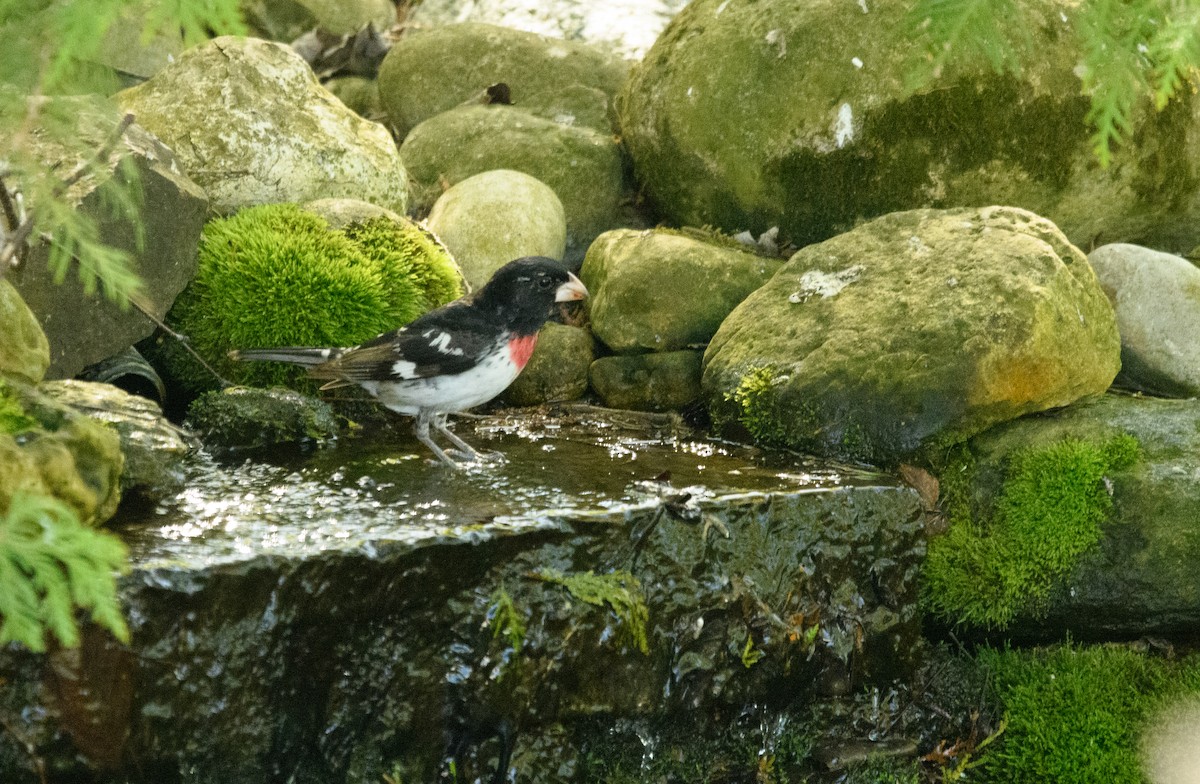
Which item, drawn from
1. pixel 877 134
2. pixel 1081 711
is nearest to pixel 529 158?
pixel 877 134

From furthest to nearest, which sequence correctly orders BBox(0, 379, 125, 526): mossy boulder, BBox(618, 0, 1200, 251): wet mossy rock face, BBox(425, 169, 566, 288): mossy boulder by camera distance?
BBox(425, 169, 566, 288): mossy boulder < BBox(618, 0, 1200, 251): wet mossy rock face < BBox(0, 379, 125, 526): mossy boulder

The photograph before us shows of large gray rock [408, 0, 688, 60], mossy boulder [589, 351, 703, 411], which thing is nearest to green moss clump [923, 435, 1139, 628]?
mossy boulder [589, 351, 703, 411]

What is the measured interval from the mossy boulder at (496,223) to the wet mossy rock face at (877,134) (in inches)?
39.7

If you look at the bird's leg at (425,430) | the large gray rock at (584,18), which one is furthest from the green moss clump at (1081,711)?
the large gray rock at (584,18)

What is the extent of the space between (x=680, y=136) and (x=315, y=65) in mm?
5150

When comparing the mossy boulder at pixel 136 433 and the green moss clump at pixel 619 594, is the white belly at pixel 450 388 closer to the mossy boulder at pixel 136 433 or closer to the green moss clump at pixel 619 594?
the mossy boulder at pixel 136 433

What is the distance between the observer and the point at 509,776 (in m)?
3.93

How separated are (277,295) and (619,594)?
9.98 ft

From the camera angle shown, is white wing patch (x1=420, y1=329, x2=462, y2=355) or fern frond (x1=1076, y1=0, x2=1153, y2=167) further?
white wing patch (x1=420, y1=329, x2=462, y2=355)

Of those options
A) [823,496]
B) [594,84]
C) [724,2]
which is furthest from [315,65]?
[823,496]

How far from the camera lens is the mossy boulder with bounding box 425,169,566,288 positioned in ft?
24.2

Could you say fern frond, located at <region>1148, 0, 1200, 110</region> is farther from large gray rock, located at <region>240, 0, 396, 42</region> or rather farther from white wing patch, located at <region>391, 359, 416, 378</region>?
large gray rock, located at <region>240, 0, 396, 42</region>

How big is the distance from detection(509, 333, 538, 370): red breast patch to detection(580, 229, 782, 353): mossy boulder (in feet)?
3.71

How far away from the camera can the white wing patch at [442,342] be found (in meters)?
5.26
